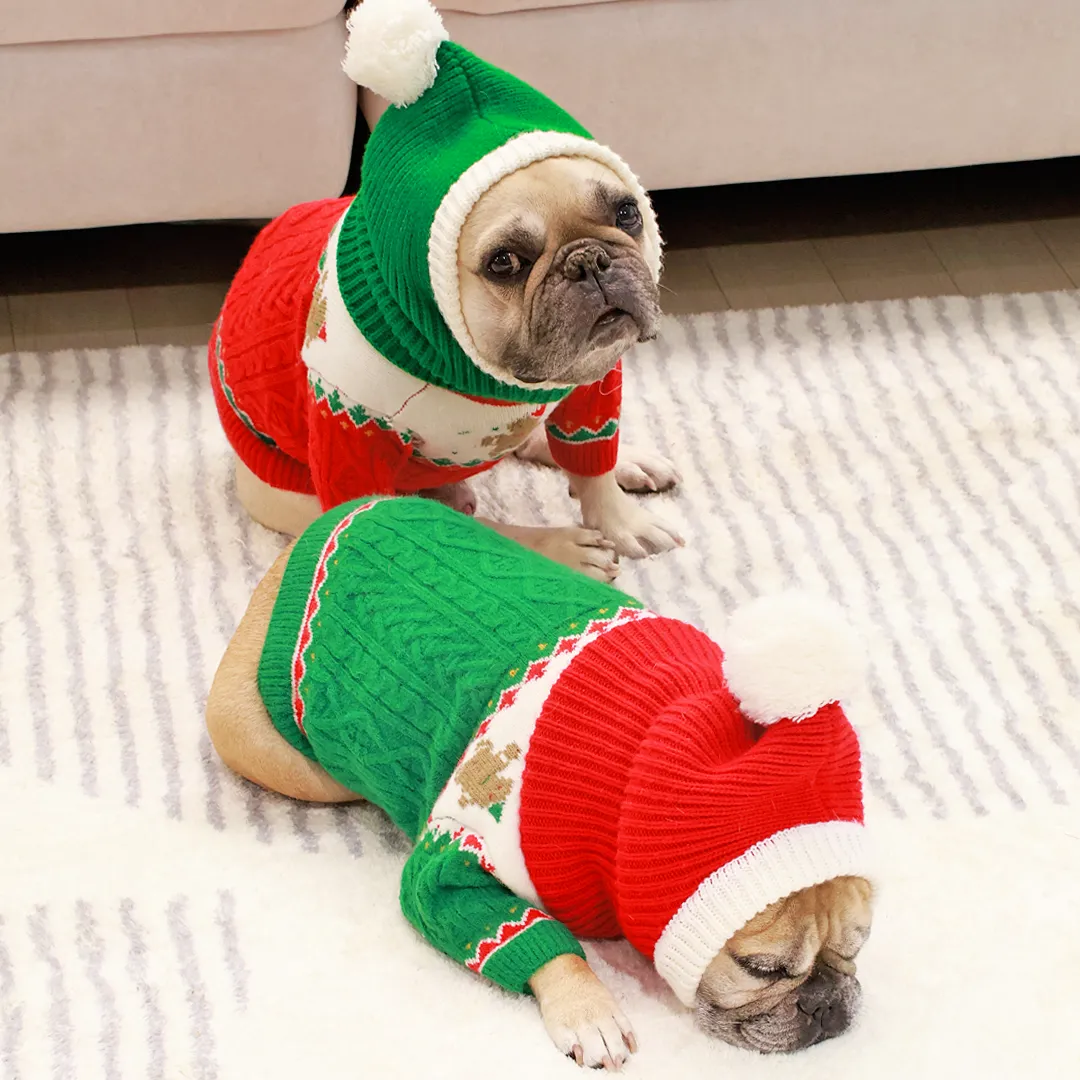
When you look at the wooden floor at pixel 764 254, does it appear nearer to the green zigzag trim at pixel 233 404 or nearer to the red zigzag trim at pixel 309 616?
the green zigzag trim at pixel 233 404

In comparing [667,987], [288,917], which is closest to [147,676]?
[288,917]

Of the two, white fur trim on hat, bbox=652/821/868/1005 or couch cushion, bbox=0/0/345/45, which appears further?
couch cushion, bbox=0/0/345/45

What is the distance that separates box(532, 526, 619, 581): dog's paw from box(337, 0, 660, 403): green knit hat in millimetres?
Answer: 298

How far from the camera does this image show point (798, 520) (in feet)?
6.04

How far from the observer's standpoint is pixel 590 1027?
1148mm

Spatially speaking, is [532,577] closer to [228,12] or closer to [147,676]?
[147,676]

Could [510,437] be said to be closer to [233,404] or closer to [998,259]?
[233,404]

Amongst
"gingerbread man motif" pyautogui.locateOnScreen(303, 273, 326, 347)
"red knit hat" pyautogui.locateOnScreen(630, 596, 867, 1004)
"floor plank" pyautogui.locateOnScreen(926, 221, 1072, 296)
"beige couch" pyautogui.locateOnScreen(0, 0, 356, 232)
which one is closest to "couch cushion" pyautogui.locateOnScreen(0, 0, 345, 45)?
"beige couch" pyautogui.locateOnScreen(0, 0, 356, 232)

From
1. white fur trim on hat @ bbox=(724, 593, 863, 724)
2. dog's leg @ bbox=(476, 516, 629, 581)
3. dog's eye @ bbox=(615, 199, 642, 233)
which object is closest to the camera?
white fur trim on hat @ bbox=(724, 593, 863, 724)

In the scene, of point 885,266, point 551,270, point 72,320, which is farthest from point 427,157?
point 885,266

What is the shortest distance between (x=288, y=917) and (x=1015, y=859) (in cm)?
61

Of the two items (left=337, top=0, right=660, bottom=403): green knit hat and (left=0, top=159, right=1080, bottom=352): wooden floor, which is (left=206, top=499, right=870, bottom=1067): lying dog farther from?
(left=0, top=159, right=1080, bottom=352): wooden floor

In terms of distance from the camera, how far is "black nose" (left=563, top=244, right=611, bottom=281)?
1416mm

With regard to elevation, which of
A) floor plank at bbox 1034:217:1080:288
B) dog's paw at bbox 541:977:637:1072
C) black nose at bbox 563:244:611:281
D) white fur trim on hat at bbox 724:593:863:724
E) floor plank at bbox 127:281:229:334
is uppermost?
black nose at bbox 563:244:611:281
